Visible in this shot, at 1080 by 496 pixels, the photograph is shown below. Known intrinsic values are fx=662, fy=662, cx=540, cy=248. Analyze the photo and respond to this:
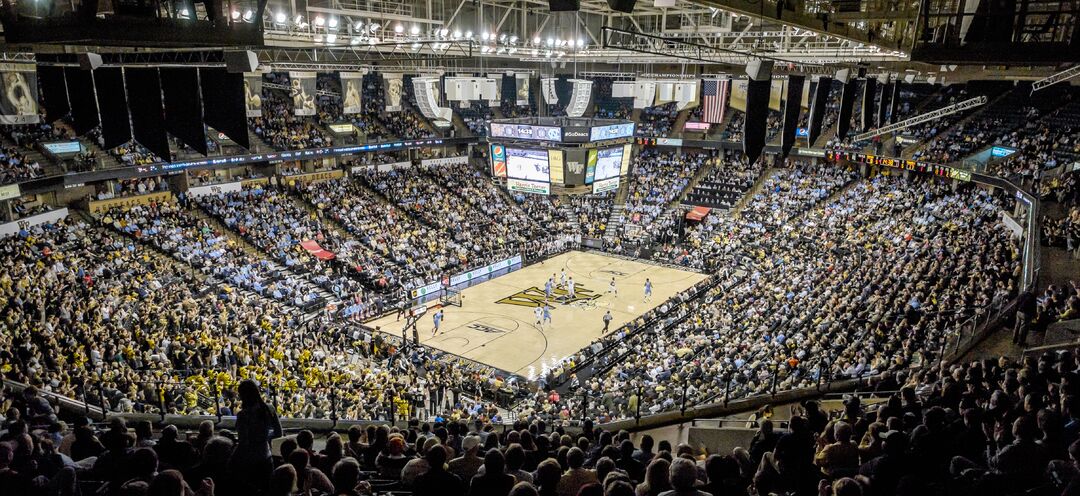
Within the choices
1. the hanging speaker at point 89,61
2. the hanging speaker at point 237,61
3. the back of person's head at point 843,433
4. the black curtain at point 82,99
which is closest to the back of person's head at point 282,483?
the back of person's head at point 843,433

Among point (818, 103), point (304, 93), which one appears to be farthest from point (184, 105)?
point (304, 93)

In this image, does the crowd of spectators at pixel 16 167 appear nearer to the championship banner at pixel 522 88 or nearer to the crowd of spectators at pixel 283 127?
the crowd of spectators at pixel 283 127

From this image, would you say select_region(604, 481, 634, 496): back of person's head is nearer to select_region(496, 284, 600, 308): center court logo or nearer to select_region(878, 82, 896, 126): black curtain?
select_region(878, 82, 896, 126): black curtain

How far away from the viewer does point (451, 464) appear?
5.59 meters

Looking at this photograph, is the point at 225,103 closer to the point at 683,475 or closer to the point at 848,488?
the point at 683,475

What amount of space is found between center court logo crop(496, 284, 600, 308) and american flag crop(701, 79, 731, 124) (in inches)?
361

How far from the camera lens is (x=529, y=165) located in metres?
19.9

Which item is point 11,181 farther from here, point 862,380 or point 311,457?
point 862,380

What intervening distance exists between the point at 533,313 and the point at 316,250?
9.48 meters

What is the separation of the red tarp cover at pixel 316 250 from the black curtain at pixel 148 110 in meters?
18.8

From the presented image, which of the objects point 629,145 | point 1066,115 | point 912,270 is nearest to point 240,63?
point 629,145

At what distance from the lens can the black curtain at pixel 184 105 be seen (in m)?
8.41

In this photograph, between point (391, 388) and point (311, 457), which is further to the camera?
point (391, 388)

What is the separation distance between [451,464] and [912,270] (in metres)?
17.5
